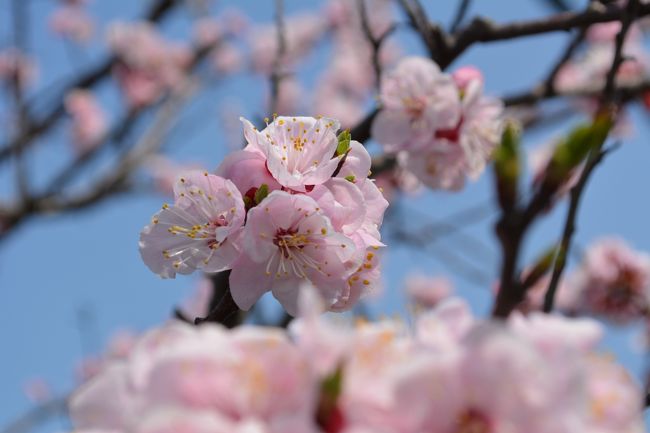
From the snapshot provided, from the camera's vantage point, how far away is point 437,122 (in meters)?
1.90

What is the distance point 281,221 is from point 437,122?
0.80m

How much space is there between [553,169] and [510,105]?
211cm

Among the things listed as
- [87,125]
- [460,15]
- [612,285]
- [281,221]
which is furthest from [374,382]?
[87,125]

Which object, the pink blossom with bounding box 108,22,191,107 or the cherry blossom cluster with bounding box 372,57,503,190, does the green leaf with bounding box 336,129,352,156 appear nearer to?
the cherry blossom cluster with bounding box 372,57,503,190

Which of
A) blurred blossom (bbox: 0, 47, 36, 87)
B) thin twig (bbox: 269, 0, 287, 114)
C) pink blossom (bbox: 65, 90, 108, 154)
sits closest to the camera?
thin twig (bbox: 269, 0, 287, 114)

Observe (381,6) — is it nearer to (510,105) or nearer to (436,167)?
(510,105)

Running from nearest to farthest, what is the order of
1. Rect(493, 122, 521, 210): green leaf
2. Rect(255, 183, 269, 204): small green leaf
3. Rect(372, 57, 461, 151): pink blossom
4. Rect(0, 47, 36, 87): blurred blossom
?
Rect(493, 122, 521, 210): green leaf
Rect(255, 183, 269, 204): small green leaf
Rect(372, 57, 461, 151): pink blossom
Rect(0, 47, 36, 87): blurred blossom

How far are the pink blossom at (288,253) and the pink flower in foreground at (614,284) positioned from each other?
7.45 feet

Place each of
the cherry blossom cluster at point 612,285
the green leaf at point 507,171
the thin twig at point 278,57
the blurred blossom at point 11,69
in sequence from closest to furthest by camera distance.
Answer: the green leaf at point 507,171
the thin twig at point 278,57
the cherry blossom cluster at point 612,285
the blurred blossom at point 11,69

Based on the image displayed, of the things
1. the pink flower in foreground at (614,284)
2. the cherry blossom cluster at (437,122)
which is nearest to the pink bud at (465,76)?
the cherry blossom cluster at (437,122)

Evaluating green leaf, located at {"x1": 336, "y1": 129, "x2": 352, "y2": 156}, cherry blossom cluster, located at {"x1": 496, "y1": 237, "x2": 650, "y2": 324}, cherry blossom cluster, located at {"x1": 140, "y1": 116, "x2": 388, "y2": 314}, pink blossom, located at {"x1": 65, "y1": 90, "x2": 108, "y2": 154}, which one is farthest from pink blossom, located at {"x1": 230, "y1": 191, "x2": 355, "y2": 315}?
pink blossom, located at {"x1": 65, "y1": 90, "x2": 108, "y2": 154}

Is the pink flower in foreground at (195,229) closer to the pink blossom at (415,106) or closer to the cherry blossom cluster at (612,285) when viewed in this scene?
the pink blossom at (415,106)

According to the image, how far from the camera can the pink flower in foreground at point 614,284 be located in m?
3.24

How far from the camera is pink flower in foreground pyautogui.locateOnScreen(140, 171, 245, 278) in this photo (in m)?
1.26
